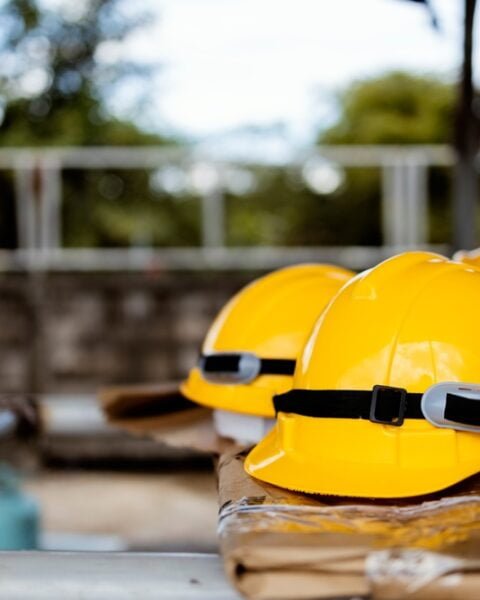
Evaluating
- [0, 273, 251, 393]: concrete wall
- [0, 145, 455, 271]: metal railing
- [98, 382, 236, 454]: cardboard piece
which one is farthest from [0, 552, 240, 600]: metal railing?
[0, 145, 455, 271]: metal railing

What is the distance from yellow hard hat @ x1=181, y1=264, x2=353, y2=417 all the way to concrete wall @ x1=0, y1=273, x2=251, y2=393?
5.09 meters

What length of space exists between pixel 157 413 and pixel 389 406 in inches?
45.9

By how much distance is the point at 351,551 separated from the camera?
112cm

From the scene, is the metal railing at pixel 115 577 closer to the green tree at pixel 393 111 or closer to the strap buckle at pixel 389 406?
the strap buckle at pixel 389 406

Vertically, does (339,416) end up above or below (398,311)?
below

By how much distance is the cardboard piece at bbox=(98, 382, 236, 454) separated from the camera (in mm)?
2357

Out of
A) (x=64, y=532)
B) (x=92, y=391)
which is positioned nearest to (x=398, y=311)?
(x=64, y=532)

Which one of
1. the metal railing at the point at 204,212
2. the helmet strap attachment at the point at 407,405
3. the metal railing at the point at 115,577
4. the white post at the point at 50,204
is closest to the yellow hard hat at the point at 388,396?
the helmet strap attachment at the point at 407,405

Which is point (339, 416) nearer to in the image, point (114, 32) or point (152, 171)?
point (152, 171)

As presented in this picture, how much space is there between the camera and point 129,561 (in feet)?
4.00

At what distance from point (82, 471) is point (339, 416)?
607 cm

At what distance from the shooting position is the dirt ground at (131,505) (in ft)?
19.5

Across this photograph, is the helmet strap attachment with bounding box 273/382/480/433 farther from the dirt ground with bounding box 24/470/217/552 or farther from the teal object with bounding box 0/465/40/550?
the dirt ground with bounding box 24/470/217/552

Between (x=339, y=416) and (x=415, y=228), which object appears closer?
(x=339, y=416)
